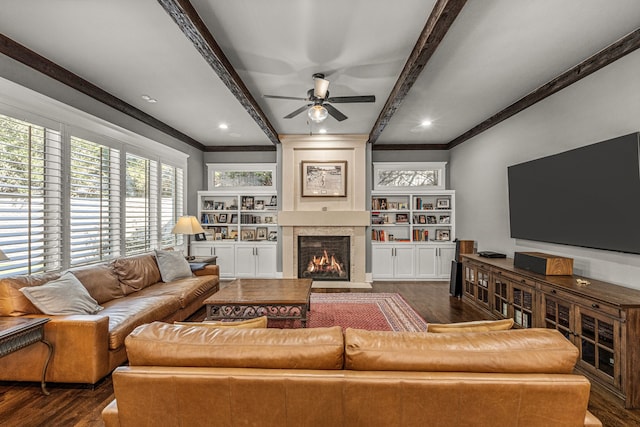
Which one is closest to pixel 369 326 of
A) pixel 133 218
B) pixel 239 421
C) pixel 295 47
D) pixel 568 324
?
pixel 568 324

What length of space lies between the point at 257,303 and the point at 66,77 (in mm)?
2992

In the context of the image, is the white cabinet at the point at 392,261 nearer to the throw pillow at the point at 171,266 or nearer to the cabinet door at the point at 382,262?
the cabinet door at the point at 382,262

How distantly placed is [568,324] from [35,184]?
4920 millimetres

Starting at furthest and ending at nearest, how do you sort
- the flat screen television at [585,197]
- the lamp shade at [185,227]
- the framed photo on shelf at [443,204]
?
the framed photo on shelf at [443,204], the lamp shade at [185,227], the flat screen television at [585,197]

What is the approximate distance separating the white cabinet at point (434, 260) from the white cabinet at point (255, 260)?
2.85 m

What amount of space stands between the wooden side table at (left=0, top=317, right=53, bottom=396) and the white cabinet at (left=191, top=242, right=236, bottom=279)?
395 centimetres

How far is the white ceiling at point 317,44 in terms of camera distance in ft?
7.56

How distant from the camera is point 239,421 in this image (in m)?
1.21

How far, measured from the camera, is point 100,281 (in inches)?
129

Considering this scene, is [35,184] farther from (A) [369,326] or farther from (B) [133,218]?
(A) [369,326]

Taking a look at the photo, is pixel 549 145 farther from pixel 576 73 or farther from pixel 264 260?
pixel 264 260

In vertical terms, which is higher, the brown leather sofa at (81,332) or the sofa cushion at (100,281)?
the sofa cushion at (100,281)

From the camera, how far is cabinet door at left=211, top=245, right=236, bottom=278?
633cm

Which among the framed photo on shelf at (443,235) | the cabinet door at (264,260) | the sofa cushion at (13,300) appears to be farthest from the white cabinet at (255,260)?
the sofa cushion at (13,300)
